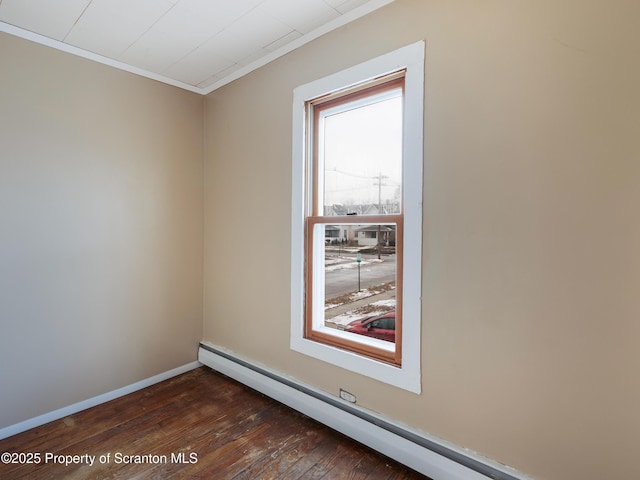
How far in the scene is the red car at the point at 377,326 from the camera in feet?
6.63

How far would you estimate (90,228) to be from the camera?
95.2 inches

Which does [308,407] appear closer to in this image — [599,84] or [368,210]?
[368,210]

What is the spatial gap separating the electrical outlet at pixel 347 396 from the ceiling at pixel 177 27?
2.34m

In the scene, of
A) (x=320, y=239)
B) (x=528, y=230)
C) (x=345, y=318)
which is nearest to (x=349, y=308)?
(x=345, y=318)

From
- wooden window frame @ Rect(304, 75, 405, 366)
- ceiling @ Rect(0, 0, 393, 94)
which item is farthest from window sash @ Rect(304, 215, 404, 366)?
ceiling @ Rect(0, 0, 393, 94)

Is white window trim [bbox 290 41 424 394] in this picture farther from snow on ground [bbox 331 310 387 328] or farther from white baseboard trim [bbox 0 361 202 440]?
white baseboard trim [bbox 0 361 202 440]

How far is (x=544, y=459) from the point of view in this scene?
55.9 inches

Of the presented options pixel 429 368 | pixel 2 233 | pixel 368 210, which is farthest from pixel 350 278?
pixel 2 233

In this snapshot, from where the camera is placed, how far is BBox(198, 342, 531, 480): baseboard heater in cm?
158

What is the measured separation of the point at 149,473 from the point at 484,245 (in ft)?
7.04

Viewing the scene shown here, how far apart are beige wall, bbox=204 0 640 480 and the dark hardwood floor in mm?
391

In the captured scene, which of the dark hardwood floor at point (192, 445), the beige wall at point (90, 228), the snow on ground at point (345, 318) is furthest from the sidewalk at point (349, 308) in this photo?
the beige wall at point (90, 228)

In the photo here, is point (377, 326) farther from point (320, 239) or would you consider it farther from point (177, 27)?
point (177, 27)

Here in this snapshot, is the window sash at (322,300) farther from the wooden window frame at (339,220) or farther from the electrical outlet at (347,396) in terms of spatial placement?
the electrical outlet at (347,396)
